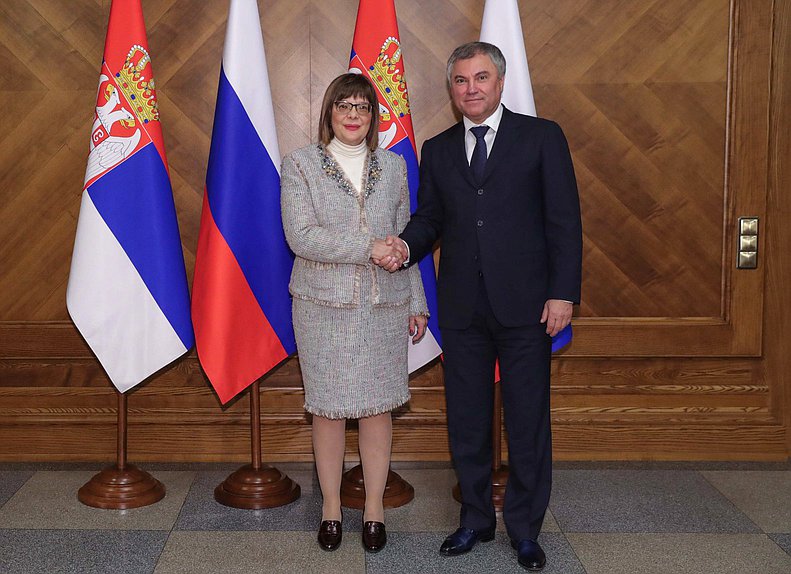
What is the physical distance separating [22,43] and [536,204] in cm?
230

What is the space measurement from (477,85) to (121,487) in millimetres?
1961

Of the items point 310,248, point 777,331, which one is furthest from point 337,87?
point 777,331

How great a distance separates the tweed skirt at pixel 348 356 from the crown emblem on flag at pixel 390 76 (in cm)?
80

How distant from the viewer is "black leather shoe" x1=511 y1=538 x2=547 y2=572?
2488 millimetres

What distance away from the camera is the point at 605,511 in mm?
2990

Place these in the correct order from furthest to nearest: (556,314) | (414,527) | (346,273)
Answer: (414,527), (346,273), (556,314)

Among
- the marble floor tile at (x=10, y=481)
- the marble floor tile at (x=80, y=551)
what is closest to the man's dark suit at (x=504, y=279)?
the marble floor tile at (x=80, y=551)

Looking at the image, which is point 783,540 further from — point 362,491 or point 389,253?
point 389,253

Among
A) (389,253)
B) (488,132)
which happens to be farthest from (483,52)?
(389,253)

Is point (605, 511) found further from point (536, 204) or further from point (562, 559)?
point (536, 204)

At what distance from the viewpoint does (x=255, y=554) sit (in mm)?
2602

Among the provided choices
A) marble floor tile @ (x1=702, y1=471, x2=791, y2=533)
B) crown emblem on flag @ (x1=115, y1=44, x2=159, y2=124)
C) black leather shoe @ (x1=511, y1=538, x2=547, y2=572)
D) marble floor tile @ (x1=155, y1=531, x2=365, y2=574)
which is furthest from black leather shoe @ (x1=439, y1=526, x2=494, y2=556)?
crown emblem on flag @ (x1=115, y1=44, x2=159, y2=124)

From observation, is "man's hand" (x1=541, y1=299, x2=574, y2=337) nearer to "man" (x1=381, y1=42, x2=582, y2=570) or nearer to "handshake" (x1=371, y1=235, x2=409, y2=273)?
"man" (x1=381, y1=42, x2=582, y2=570)

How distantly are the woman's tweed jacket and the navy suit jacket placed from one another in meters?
0.24
